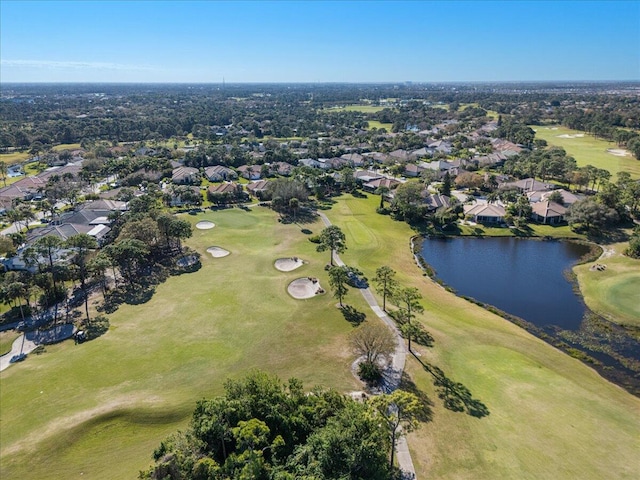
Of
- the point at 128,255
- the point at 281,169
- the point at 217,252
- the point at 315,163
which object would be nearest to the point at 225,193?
the point at 217,252

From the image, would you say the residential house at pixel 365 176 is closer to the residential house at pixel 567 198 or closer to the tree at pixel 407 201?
the tree at pixel 407 201

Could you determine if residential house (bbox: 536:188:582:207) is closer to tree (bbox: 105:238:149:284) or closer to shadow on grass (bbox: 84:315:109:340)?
tree (bbox: 105:238:149:284)

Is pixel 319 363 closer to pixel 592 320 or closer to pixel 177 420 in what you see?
pixel 177 420

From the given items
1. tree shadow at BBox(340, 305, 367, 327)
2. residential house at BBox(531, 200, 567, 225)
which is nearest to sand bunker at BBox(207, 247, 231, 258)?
tree shadow at BBox(340, 305, 367, 327)

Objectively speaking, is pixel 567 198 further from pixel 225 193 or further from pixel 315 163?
pixel 225 193

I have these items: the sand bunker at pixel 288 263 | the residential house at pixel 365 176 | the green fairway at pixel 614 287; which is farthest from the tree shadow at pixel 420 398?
the residential house at pixel 365 176

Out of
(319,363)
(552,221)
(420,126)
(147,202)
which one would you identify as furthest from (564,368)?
(420,126)
